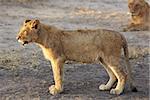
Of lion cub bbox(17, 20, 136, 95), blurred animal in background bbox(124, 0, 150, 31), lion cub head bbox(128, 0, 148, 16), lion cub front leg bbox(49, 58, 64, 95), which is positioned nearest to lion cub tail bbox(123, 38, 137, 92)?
lion cub bbox(17, 20, 136, 95)

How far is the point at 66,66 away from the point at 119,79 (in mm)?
1839

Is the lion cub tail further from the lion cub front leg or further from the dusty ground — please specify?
the lion cub front leg

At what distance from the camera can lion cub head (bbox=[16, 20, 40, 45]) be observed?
20.5 ft

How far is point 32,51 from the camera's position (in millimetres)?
9555

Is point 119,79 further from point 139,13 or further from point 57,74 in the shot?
point 139,13

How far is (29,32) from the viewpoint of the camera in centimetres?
629

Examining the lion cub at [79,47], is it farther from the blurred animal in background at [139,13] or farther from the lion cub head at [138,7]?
the lion cub head at [138,7]

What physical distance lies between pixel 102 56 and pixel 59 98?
2.56 feet

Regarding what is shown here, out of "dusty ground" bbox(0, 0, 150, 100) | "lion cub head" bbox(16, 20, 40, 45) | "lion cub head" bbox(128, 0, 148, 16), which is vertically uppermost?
"lion cub head" bbox(128, 0, 148, 16)

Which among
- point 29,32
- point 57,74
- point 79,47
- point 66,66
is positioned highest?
point 29,32

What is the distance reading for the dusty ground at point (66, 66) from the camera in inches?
259

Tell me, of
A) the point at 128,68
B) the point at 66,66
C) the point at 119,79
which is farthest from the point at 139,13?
the point at 119,79

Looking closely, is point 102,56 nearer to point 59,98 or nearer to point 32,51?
point 59,98

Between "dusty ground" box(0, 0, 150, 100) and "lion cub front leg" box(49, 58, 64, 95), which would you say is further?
"dusty ground" box(0, 0, 150, 100)
